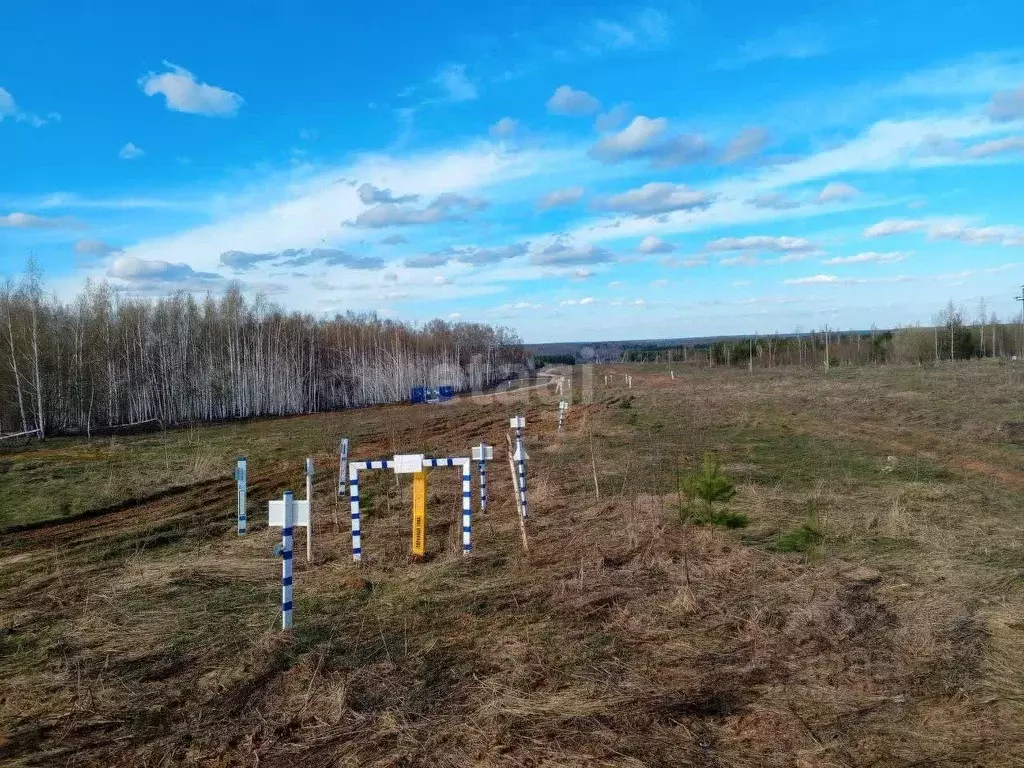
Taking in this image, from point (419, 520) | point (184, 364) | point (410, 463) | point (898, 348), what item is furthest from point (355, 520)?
point (898, 348)

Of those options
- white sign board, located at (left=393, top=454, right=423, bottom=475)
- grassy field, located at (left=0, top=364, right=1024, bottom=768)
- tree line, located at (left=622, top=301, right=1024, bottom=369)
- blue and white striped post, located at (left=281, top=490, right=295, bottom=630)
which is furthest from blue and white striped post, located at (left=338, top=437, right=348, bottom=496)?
tree line, located at (left=622, top=301, right=1024, bottom=369)

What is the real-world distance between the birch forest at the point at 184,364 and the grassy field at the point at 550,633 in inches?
1176

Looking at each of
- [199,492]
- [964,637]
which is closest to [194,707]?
[964,637]

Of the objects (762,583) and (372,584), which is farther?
(372,584)

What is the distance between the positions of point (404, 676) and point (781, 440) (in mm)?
16299

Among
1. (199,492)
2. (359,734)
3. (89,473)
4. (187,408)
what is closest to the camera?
(359,734)

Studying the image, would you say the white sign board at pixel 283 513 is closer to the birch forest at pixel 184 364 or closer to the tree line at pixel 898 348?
the birch forest at pixel 184 364

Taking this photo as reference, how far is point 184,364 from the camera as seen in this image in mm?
47969

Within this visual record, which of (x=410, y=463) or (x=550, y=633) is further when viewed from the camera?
(x=410, y=463)

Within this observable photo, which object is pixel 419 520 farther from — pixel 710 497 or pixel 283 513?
pixel 710 497

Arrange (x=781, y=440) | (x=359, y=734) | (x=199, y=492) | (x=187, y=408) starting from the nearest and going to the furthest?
(x=359, y=734) < (x=199, y=492) < (x=781, y=440) < (x=187, y=408)

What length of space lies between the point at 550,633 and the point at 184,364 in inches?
1861

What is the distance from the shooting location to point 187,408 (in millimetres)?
47625

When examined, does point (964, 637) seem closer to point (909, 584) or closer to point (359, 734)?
point (909, 584)
